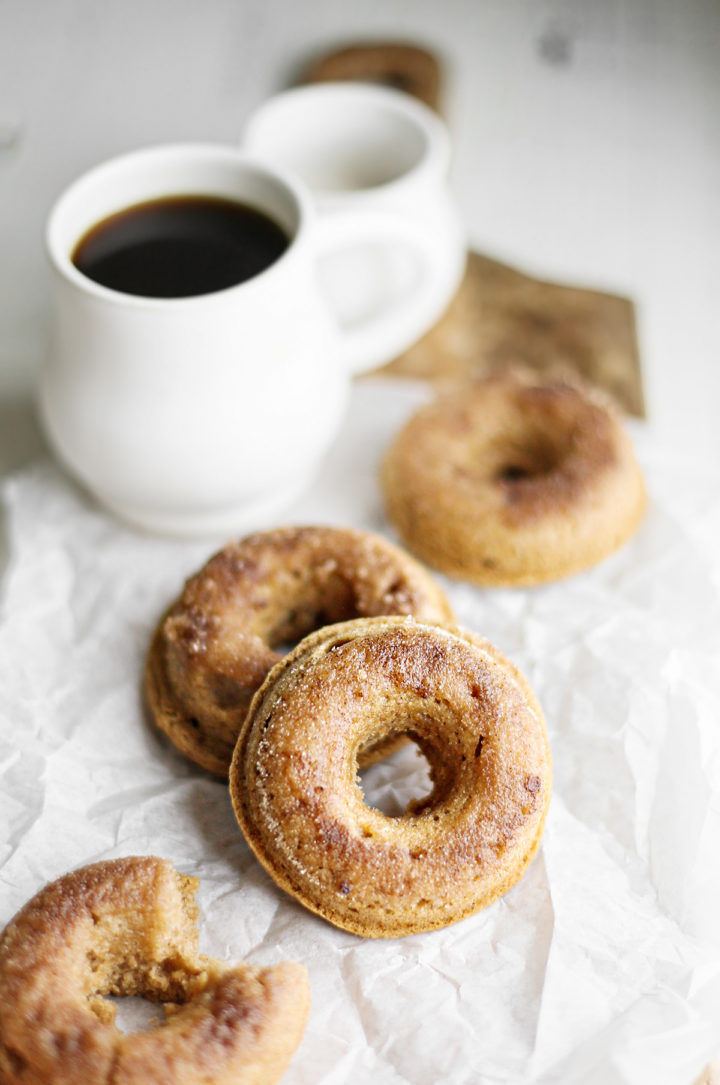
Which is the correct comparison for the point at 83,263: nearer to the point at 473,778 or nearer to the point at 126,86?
the point at 473,778

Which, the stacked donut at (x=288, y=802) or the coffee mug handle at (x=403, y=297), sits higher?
the coffee mug handle at (x=403, y=297)

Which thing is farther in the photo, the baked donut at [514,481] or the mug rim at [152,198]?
the baked donut at [514,481]

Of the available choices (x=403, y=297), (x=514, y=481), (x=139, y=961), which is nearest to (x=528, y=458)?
(x=514, y=481)

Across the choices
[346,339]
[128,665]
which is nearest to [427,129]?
[346,339]

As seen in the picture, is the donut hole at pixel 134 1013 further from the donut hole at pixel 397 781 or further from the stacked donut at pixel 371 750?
the donut hole at pixel 397 781

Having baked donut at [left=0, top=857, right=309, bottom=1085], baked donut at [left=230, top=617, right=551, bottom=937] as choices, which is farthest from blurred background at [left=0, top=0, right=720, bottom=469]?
baked donut at [left=0, top=857, right=309, bottom=1085]

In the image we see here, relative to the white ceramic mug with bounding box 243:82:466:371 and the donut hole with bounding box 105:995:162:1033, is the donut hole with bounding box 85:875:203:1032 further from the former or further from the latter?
the white ceramic mug with bounding box 243:82:466:371

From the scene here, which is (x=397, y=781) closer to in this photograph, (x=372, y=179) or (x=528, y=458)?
(x=528, y=458)

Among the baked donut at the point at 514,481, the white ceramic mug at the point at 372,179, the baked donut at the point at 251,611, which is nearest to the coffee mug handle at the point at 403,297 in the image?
the white ceramic mug at the point at 372,179
